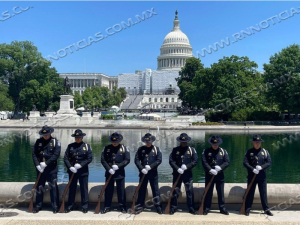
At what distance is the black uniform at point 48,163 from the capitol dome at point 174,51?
15106cm

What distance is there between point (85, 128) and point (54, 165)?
35.9 meters

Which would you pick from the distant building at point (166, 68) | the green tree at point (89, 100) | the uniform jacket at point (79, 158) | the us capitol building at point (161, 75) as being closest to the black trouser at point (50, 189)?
the uniform jacket at point (79, 158)

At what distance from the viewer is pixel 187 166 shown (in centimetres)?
845

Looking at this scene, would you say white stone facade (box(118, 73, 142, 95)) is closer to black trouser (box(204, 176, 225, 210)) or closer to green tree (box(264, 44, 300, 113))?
green tree (box(264, 44, 300, 113))

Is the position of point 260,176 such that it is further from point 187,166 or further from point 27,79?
point 27,79

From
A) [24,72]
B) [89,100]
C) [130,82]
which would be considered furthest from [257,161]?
[130,82]

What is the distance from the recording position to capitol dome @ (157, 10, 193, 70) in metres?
158

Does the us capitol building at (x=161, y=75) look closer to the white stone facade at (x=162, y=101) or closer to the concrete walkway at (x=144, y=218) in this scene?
the white stone facade at (x=162, y=101)

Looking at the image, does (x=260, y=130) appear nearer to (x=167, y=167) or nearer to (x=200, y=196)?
(x=167, y=167)

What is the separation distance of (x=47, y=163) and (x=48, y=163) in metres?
0.02

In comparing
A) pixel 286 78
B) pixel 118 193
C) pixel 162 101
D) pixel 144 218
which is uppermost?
pixel 162 101

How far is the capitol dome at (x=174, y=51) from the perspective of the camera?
15775 centimetres

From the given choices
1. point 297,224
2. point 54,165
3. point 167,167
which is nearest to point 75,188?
point 54,165

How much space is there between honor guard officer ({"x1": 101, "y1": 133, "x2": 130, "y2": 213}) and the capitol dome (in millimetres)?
151027
